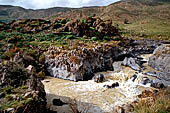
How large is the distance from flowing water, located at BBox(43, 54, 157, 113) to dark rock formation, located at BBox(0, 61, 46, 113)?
228 centimetres

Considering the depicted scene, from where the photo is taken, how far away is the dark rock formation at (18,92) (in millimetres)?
5074

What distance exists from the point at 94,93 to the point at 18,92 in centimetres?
591

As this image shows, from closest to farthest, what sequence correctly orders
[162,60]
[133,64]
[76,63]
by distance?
[76,63], [162,60], [133,64]

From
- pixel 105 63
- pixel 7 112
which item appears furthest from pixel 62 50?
pixel 7 112

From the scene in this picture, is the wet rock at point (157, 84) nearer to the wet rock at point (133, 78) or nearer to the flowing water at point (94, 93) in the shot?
the flowing water at point (94, 93)

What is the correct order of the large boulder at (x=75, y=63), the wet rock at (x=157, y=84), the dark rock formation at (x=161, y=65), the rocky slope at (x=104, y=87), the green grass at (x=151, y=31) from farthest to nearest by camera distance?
the green grass at (x=151, y=31) → the large boulder at (x=75, y=63) → the dark rock formation at (x=161, y=65) → the wet rock at (x=157, y=84) → the rocky slope at (x=104, y=87)

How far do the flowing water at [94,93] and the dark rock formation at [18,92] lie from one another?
2281mm

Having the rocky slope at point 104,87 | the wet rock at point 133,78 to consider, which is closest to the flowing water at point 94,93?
the rocky slope at point 104,87

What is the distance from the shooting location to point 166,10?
8156cm

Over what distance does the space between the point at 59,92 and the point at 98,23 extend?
1934cm

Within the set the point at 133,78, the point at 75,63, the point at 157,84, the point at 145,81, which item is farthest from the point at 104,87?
the point at 157,84

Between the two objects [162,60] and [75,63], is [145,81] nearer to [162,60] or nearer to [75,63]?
[162,60]

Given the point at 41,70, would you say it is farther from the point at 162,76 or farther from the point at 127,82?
the point at 162,76

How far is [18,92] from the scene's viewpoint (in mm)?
6148
